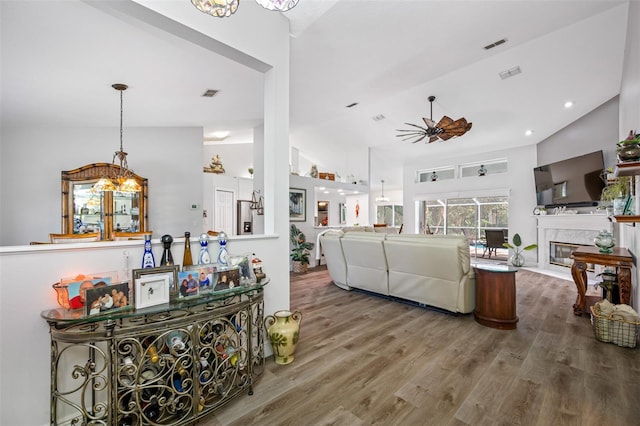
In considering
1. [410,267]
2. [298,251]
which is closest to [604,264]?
[410,267]

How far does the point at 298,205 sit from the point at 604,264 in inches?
214

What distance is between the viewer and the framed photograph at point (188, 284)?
1.78 metres

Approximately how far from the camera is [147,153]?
522cm

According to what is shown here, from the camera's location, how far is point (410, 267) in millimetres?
3654

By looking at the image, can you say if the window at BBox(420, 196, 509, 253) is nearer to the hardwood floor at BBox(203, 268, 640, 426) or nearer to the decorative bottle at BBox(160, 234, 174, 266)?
the hardwood floor at BBox(203, 268, 640, 426)

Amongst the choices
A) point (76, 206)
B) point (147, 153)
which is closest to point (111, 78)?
point (147, 153)

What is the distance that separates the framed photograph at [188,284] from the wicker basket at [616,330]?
11.8 ft

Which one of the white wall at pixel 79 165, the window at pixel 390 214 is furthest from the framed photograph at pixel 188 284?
the window at pixel 390 214

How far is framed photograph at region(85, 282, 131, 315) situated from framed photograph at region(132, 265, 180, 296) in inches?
3.5

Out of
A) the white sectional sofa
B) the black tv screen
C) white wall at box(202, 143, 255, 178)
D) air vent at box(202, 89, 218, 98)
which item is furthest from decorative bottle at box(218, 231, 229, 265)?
white wall at box(202, 143, 255, 178)

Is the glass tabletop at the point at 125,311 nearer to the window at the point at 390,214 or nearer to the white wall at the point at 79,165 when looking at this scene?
the white wall at the point at 79,165

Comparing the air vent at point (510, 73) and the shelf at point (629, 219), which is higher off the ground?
the air vent at point (510, 73)

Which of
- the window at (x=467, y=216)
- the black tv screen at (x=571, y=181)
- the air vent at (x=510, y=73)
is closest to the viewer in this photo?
the air vent at (x=510, y=73)

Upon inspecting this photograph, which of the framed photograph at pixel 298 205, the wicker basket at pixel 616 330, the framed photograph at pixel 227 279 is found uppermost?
the framed photograph at pixel 298 205
